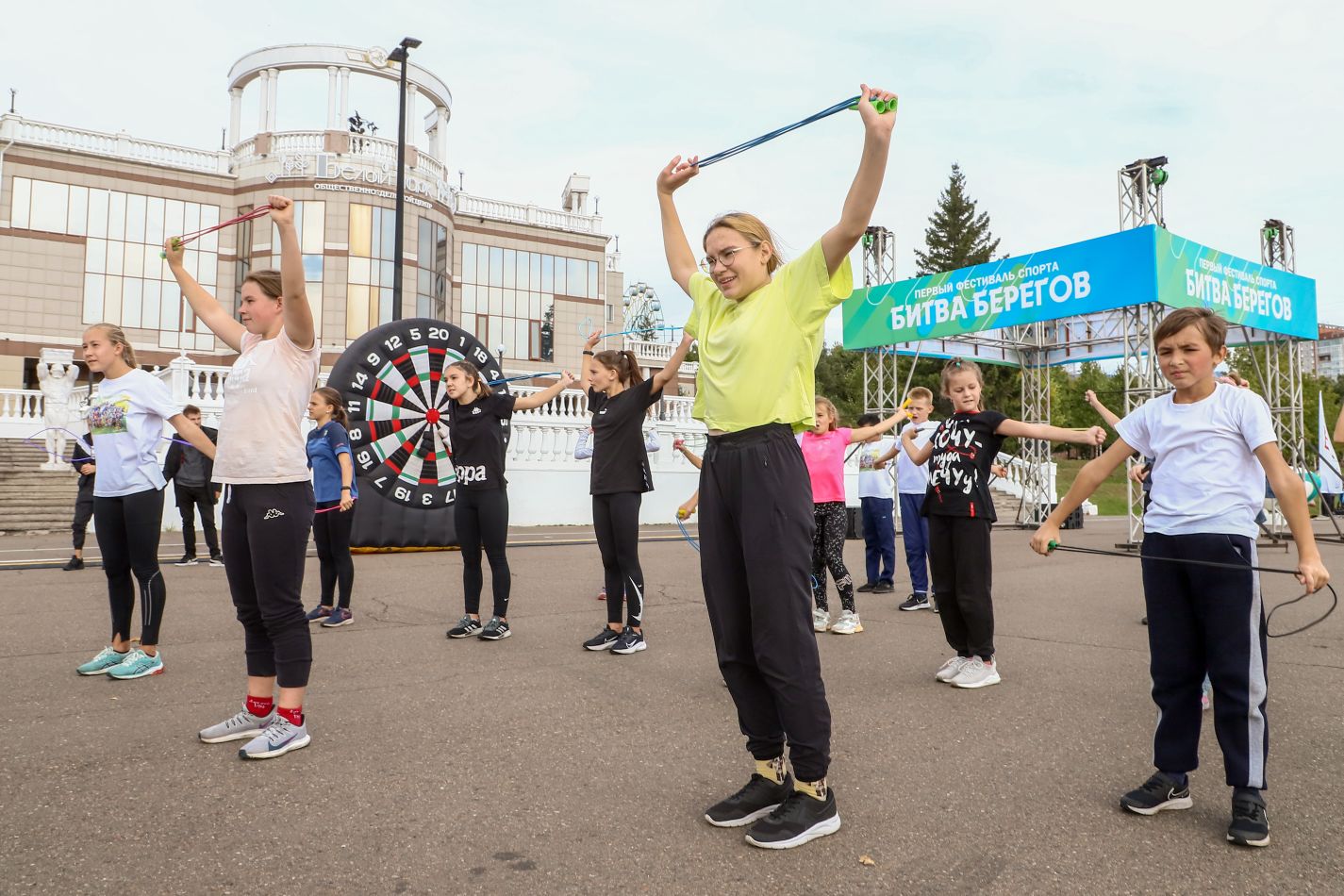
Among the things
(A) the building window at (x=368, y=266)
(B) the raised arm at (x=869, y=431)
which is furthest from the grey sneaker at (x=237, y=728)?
(A) the building window at (x=368, y=266)

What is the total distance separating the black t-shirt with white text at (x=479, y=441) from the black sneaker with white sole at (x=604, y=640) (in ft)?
4.01

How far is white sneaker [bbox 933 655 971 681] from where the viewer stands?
499 centimetres

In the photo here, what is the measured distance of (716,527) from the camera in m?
3.00

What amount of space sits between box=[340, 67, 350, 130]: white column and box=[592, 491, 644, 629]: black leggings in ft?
115

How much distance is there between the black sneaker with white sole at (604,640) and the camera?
19.1 ft

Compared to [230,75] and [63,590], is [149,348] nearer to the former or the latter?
[230,75]

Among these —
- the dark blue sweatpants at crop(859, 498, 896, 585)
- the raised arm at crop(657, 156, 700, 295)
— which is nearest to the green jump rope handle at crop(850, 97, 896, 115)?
the raised arm at crop(657, 156, 700, 295)

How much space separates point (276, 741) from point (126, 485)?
1985 mm

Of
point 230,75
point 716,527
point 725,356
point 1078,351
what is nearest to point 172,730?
point 716,527

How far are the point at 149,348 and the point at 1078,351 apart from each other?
32.4m

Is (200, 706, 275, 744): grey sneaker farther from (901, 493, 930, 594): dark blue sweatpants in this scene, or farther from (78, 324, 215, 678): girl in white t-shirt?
(901, 493, 930, 594): dark blue sweatpants

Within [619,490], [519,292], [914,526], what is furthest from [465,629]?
[519,292]

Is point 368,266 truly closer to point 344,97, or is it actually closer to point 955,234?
point 344,97

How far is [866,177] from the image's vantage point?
8.79ft
